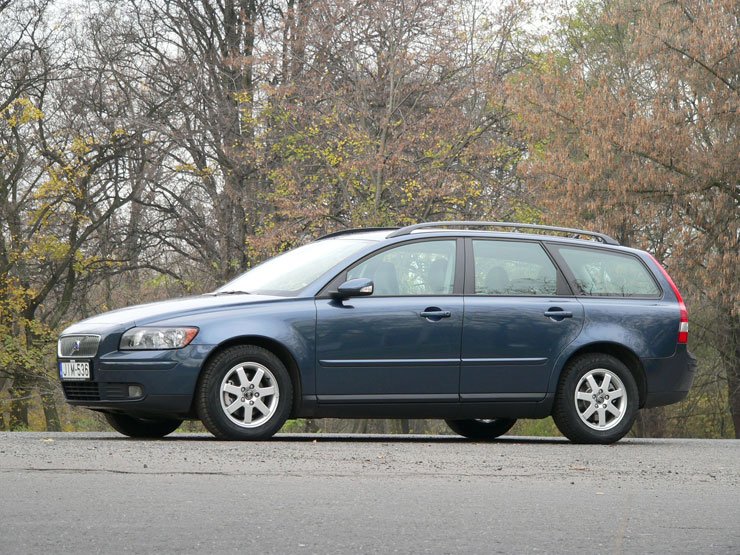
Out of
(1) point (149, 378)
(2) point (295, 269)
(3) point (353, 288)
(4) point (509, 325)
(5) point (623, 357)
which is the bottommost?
(1) point (149, 378)

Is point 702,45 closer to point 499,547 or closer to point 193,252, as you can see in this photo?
point 193,252

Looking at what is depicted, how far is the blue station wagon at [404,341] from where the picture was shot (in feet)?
31.8

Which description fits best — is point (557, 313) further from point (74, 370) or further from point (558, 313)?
point (74, 370)

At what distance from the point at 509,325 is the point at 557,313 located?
46cm

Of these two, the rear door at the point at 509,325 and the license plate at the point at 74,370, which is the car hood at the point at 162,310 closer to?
the license plate at the point at 74,370

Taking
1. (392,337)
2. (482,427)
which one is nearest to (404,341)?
(392,337)

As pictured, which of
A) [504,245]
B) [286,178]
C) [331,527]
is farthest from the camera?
[286,178]

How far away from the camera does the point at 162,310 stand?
32.2 feet

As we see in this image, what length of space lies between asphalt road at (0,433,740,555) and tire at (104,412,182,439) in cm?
63

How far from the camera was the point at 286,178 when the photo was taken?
1070 inches

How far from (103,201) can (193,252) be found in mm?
2790

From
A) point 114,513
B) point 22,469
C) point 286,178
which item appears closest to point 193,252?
point 286,178

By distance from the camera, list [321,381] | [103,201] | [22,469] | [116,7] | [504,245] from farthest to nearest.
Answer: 1. [103,201]
2. [116,7]
3. [504,245]
4. [321,381]
5. [22,469]

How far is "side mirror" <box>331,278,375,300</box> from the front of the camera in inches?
393
